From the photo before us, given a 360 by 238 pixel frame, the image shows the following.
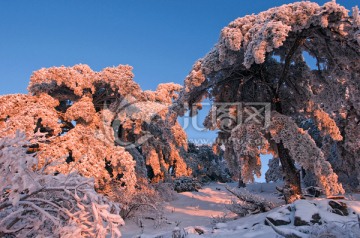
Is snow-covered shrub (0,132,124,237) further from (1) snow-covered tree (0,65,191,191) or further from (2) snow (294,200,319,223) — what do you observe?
(1) snow-covered tree (0,65,191,191)

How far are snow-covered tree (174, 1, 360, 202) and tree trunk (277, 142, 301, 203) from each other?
0.08 feet

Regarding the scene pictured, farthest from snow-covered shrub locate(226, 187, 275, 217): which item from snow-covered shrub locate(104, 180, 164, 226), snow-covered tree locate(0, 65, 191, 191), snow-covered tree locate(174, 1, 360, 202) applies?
snow-covered tree locate(0, 65, 191, 191)

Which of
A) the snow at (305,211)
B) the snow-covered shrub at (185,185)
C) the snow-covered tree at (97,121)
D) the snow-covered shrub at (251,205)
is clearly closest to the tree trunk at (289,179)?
the snow-covered shrub at (251,205)

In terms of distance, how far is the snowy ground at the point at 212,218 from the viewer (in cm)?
520

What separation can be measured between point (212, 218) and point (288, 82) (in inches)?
177

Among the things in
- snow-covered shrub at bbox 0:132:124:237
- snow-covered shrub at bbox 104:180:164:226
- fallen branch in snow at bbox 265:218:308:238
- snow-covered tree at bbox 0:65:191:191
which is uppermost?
snow-covered tree at bbox 0:65:191:191

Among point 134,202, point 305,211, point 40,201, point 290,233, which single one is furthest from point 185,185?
point 40,201

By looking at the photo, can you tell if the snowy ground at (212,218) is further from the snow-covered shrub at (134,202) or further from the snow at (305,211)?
the snow-covered shrub at (134,202)

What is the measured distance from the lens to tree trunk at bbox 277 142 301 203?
801 centimetres

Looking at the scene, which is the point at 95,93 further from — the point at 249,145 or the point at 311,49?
the point at 311,49

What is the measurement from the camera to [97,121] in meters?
10.7

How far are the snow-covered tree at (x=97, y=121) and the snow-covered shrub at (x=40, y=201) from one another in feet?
14.2

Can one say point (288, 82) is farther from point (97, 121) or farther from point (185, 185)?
point (185, 185)

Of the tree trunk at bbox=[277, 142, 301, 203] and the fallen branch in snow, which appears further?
the tree trunk at bbox=[277, 142, 301, 203]
